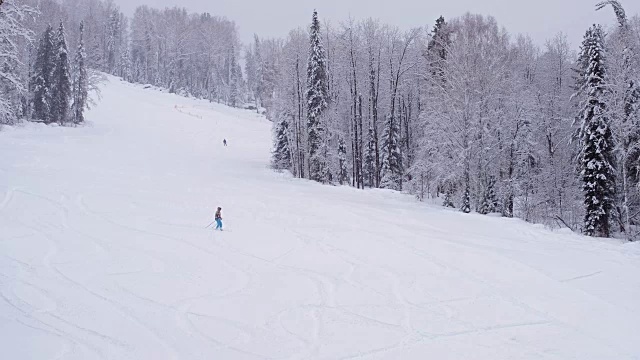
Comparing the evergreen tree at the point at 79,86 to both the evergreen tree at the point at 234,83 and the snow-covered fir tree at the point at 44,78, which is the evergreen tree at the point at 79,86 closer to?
the snow-covered fir tree at the point at 44,78

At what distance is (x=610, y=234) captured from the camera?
77.7ft

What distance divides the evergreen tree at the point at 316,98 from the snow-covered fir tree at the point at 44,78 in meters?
Answer: 31.5

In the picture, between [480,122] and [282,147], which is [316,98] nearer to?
[282,147]

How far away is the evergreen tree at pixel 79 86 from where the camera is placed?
177 ft

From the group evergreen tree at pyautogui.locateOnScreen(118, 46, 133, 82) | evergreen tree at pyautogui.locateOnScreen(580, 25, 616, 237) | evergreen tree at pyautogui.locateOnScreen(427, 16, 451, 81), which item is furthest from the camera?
evergreen tree at pyautogui.locateOnScreen(118, 46, 133, 82)

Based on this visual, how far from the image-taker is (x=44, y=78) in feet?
166

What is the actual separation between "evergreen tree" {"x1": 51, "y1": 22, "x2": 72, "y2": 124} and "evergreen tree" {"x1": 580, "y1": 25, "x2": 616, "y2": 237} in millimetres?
50385

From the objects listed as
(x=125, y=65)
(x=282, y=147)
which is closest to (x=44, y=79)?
(x=282, y=147)

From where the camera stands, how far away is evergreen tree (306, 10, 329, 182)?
119 feet

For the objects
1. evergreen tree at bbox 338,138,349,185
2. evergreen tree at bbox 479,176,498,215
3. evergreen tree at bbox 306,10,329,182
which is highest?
evergreen tree at bbox 306,10,329,182

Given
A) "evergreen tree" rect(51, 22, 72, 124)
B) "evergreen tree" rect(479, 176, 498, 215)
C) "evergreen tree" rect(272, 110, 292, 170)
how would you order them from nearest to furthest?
"evergreen tree" rect(479, 176, 498, 215)
"evergreen tree" rect(272, 110, 292, 170)
"evergreen tree" rect(51, 22, 72, 124)

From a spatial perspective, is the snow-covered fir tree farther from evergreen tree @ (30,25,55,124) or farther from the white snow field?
the white snow field

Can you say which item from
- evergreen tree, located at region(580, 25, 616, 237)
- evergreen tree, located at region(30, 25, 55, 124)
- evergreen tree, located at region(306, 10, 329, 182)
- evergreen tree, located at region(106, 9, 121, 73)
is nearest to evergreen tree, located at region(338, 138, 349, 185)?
evergreen tree, located at region(306, 10, 329, 182)

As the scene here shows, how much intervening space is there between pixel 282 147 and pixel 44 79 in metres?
29.2
